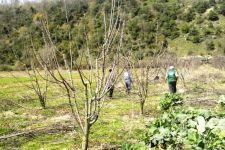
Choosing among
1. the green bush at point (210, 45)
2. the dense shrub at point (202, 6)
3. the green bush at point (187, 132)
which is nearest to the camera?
the green bush at point (187, 132)

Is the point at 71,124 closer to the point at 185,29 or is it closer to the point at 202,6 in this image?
the point at 185,29

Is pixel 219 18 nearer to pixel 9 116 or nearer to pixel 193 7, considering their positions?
pixel 193 7

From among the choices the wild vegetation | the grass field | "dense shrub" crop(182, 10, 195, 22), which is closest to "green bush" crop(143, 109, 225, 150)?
the wild vegetation

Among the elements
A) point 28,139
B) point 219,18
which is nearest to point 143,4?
point 219,18

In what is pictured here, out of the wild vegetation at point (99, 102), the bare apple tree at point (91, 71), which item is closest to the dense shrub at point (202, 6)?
the wild vegetation at point (99, 102)

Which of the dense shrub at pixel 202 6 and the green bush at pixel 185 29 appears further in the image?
the dense shrub at pixel 202 6

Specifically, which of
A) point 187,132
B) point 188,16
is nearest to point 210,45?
point 188,16

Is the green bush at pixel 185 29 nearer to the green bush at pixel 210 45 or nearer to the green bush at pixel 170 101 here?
the green bush at pixel 210 45

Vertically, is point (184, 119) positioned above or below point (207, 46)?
above

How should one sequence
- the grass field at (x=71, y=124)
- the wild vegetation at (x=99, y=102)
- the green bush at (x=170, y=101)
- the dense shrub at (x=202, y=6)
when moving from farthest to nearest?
1. the dense shrub at (x=202, y=6)
2. the green bush at (x=170, y=101)
3. the grass field at (x=71, y=124)
4. the wild vegetation at (x=99, y=102)

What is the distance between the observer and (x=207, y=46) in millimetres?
67688

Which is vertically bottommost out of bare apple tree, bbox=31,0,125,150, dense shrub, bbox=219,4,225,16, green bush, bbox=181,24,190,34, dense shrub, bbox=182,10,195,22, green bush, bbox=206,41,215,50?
green bush, bbox=206,41,215,50

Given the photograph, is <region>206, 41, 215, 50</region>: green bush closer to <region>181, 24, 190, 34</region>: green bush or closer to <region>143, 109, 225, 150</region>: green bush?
<region>181, 24, 190, 34</region>: green bush

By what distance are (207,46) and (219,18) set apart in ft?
31.1
